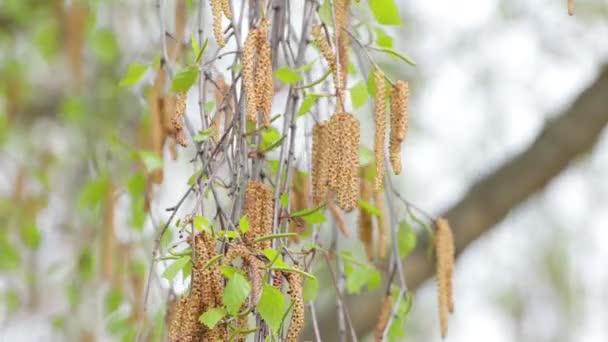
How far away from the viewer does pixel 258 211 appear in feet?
4.01

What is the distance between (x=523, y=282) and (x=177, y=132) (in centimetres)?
396

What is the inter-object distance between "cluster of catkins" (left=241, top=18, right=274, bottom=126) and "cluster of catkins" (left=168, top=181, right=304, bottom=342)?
120 millimetres

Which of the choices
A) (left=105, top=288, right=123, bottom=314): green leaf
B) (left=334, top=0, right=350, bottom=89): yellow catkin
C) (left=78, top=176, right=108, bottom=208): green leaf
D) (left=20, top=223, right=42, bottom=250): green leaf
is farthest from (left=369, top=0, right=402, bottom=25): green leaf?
(left=20, top=223, right=42, bottom=250): green leaf

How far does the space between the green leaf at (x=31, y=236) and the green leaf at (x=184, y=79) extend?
1690 millimetres

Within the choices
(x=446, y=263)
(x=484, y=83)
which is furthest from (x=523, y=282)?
(x=446, y=263)

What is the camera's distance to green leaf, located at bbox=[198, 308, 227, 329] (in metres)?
1.09

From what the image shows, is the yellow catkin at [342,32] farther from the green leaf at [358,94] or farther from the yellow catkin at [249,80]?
the yellow catkin at [249,80]

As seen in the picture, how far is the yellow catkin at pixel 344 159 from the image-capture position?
1.19 meters

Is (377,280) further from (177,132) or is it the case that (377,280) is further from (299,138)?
(177,132)

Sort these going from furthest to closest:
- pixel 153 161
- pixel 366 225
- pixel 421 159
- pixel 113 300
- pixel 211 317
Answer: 1. pixel 421 159
2. pixel 113 300
3. pixel 153 161
4. pixel 366 225
5. pixel 211 317

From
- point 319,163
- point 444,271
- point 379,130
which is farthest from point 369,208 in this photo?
point 379,130

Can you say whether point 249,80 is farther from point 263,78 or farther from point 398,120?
point 398,120

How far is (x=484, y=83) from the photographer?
4.29 metres

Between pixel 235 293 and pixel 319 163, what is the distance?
34cm
